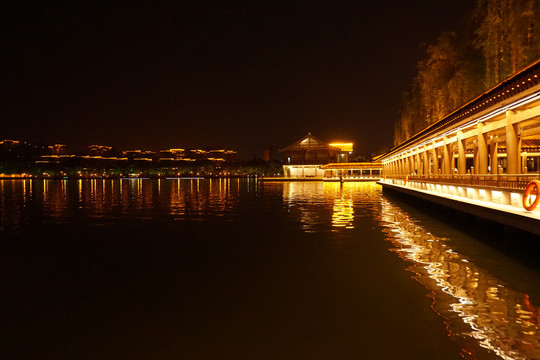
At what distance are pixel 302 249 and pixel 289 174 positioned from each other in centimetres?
7827

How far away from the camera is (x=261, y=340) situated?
17.0 ft

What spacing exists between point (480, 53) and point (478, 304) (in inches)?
1075

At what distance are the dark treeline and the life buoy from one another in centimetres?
1299

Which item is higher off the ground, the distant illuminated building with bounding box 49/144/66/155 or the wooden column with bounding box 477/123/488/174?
the distant illuminated building with bounding box 49/144/66/155

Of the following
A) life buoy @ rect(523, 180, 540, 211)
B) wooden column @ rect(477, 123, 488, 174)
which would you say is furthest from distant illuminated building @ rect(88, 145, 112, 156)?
life buoy @ rect(523, 180, 540, 211)

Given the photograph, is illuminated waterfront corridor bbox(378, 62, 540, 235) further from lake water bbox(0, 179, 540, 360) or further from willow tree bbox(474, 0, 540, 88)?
willow tree bbox(474, 0, 540, 88)

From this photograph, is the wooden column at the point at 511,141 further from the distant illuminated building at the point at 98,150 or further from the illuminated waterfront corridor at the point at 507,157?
the distant illuminated building at the point at 98,150

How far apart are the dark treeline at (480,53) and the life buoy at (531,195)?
42.6 ft

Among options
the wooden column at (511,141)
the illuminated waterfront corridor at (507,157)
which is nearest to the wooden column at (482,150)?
the illuminated waterfront corridor at (507,157)

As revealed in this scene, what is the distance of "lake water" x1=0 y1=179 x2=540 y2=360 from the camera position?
5.04 m

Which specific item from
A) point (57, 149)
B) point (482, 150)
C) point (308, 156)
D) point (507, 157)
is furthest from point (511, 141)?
point (57, 149)

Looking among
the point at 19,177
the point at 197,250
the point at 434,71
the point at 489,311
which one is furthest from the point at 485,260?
the point at 19,177

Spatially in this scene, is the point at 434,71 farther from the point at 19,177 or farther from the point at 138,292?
the point at 19,177

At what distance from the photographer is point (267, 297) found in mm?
7051
